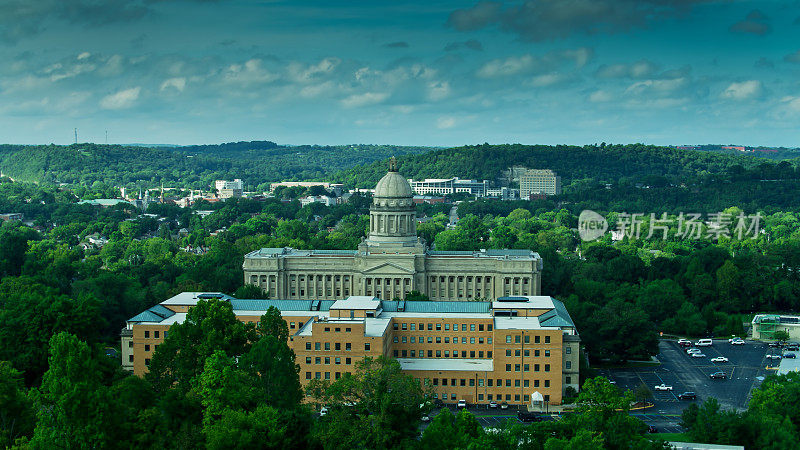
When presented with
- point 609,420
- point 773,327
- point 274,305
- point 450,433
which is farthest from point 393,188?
point 450,433

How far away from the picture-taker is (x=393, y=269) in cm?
12494

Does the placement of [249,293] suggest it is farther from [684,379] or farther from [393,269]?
[684,379]

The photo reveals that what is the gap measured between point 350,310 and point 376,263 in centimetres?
3352

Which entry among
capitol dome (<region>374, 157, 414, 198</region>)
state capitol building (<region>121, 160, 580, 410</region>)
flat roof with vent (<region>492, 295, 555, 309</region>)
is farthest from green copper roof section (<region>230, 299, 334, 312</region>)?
capitol dome (<region>374, 157, 414, 198</region>)

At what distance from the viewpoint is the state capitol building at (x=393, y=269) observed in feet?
411

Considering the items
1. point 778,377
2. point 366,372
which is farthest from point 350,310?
point 778,377

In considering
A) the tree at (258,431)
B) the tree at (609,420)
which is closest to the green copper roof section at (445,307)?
the tree at (609,420)

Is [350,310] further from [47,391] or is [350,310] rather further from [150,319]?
[47,391]

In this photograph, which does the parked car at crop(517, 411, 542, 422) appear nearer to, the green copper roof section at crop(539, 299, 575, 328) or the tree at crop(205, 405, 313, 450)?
the green copper roof section at crop(539, 299, 575, 328)

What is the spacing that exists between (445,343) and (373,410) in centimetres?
2863

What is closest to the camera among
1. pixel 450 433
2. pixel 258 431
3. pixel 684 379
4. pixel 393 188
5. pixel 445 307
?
pixel 450 433

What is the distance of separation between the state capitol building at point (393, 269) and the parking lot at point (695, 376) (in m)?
23.2

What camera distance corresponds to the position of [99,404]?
192 feet

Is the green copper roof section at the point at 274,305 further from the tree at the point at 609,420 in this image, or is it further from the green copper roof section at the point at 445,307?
the tree at the point at 609,420
